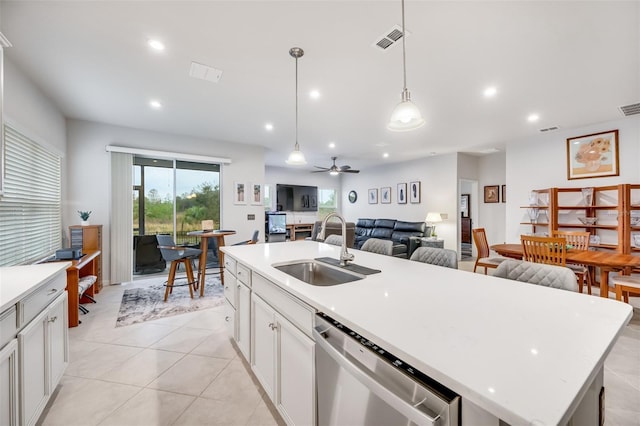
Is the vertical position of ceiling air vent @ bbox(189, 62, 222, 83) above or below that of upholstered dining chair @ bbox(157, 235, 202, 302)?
above

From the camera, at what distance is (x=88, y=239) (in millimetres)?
3830

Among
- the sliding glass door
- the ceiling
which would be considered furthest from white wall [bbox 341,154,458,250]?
the sliding glass door

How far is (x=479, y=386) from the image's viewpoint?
57 centimetres

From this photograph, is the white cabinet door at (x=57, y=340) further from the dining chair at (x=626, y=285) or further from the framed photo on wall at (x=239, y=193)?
the dining chair at (x=626, y=285)

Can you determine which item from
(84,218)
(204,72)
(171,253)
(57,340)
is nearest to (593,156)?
(204,72)

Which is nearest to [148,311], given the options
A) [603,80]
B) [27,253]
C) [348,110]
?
[27,253]

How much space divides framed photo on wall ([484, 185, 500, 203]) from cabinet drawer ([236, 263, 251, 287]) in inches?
266

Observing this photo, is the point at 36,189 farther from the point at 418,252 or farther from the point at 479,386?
the point at 479,386

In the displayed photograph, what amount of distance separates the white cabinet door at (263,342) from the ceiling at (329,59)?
2.06 metres

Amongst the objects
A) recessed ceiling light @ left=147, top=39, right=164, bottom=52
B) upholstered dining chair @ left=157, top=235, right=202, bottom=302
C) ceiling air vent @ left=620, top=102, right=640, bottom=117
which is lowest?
upholstered dining chair @ left=157, top=235, right=202, bottom=302

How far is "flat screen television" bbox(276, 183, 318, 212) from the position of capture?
8.27m

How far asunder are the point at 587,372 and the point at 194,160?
17.8 feet

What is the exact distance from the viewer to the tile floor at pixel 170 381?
1618mm

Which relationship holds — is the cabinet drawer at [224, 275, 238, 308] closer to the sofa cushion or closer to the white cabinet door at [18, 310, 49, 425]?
the white cabinet door at [18, 310, 49, 425]
